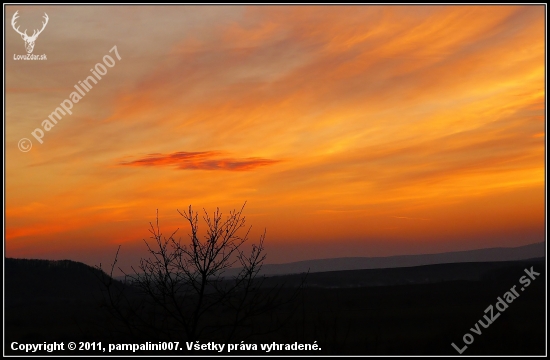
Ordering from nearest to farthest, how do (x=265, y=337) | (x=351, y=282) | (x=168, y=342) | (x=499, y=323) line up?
(x=168, y=342), (x=265, y=337), (x=499, y=323), (x=351, y=282)

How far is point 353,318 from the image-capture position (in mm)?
44125

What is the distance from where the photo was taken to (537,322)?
121 ft

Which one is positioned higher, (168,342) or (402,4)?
(402,4)

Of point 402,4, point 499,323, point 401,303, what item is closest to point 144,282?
point 402,4

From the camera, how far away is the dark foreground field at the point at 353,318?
26.3m

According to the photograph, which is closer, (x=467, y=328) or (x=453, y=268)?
(x=467, y=328)

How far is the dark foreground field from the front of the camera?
26.3 m

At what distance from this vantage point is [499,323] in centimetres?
3625

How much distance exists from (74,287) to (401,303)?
44.5 meters

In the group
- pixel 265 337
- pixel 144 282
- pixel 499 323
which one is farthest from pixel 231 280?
pixel 499 323

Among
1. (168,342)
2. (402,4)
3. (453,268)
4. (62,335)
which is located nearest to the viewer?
(168,342)

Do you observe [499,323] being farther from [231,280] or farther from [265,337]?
[231,280]

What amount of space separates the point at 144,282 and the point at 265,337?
2219 centimetres

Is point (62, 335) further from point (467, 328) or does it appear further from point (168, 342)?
point (168, 342)
